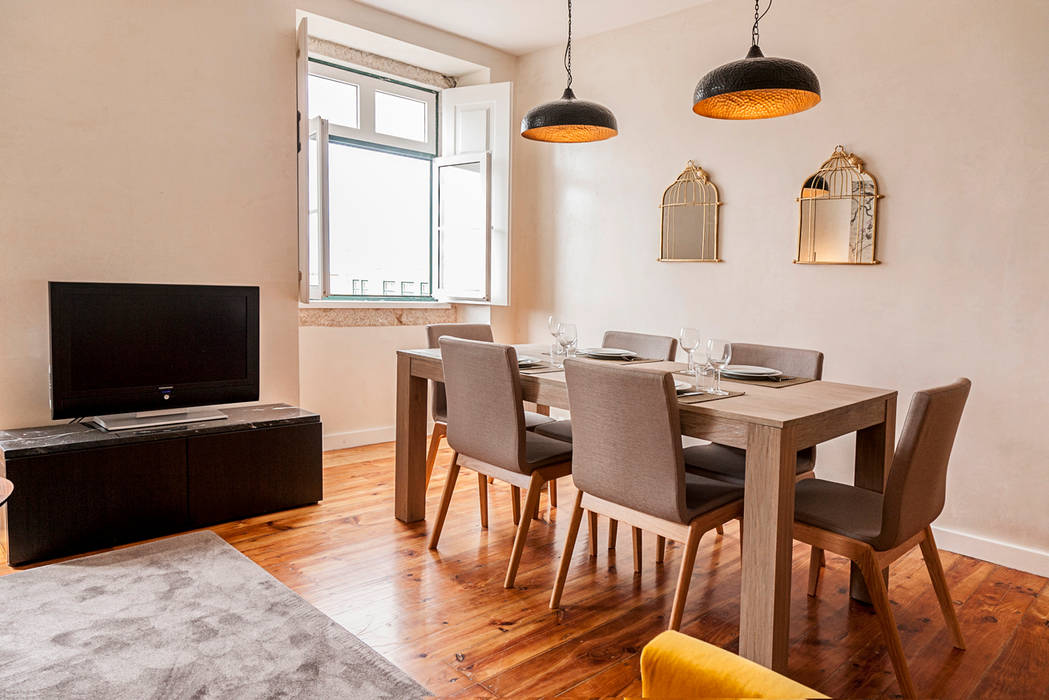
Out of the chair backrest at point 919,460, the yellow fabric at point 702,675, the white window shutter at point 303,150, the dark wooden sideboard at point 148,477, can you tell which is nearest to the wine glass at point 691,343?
the chair backrest at point 919,460

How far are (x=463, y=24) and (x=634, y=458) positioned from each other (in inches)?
140

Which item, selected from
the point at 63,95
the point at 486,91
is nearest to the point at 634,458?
the point at 63,95

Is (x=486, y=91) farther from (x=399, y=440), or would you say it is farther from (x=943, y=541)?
(x=943, y=541)

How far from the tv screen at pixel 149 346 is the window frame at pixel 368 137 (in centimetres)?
79

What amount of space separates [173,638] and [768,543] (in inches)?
72.7

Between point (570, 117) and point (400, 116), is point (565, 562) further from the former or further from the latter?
point (400, 116)

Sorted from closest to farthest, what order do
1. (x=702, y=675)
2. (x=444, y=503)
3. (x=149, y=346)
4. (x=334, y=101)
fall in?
(x=702, y=675)
(x=444, y=503)
(x=149, y=346)
(x=334, y=101)

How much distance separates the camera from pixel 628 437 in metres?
2.14

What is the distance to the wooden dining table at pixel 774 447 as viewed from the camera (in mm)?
1905

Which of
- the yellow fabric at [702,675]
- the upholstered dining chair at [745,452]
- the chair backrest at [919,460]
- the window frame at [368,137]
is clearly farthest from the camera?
the window frame at [368,137]

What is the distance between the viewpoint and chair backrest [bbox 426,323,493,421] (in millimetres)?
3564

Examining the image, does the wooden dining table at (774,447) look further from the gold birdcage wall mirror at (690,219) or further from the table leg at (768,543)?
the gold birdcage wall mirror at (690,219)

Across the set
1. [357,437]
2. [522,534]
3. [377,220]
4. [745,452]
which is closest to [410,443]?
[522,534]

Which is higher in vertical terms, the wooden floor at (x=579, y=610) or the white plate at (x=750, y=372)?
the white plate at (x=750, y=372)
